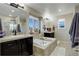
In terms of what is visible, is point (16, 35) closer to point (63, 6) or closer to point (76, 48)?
point (63, 6)

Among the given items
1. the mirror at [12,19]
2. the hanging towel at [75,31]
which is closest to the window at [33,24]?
the mirror at [12,19]

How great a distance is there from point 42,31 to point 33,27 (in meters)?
0.21

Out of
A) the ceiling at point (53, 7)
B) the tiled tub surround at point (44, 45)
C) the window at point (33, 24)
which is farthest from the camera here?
the window at point (33, 24)

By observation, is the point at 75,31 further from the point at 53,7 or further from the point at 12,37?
the point at 12,37

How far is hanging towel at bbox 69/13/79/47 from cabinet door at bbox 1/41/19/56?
1112mm

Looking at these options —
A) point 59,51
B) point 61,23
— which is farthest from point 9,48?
point 61,23

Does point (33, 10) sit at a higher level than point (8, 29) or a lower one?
higher

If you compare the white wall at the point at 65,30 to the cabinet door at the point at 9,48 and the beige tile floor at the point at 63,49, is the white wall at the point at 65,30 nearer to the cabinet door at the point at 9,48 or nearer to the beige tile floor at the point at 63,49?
the beige tile floor at the point at 63,49

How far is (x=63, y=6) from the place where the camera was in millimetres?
1886

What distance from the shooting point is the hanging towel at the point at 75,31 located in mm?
1845

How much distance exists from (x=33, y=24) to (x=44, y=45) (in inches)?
19.9

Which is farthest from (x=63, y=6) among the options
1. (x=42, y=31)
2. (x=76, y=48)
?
(x=76, y=48)

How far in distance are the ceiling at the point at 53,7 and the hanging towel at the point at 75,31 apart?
20 centimetres

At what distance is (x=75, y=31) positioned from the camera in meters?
1.86
